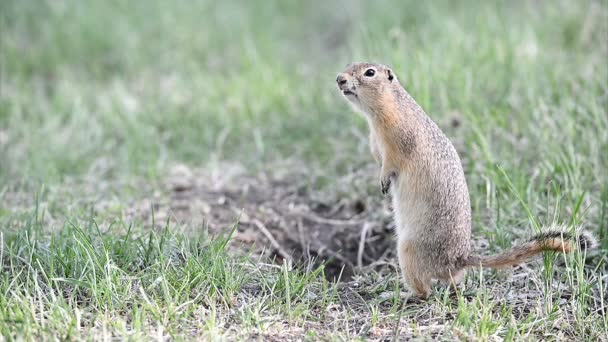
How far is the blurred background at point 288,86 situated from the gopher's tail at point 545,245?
59 cm

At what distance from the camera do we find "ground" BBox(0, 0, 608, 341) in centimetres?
332

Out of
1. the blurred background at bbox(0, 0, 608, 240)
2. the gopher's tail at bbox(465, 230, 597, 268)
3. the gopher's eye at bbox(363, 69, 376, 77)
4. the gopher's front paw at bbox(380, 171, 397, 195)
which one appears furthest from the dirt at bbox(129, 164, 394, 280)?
the gopher's eye at bbox(363, 69, 376, 77)

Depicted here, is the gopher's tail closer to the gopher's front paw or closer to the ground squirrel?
the ground squirrel

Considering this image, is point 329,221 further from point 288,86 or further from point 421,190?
point 288,86

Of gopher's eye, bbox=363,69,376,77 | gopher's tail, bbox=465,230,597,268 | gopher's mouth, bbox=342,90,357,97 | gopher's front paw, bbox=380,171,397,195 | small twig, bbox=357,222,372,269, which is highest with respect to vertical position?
gopher's eye, bbox=363,69,376,77

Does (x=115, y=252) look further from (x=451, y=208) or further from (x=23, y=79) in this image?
(x=23, y=79)

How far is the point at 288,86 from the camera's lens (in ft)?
20.3

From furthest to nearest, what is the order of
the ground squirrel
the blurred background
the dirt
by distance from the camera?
1. the blurred background
2. the dirt
3. the ground squirrel

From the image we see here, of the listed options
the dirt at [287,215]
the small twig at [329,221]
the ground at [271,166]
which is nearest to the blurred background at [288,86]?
the ground at [271,166]

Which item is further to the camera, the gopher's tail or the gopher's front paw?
the gopher's front paw

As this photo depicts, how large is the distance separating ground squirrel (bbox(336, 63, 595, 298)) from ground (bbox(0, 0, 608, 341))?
5.4 inches

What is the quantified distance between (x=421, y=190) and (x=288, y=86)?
9.22 ft

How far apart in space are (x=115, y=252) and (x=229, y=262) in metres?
0.52

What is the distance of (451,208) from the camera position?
3.52m
